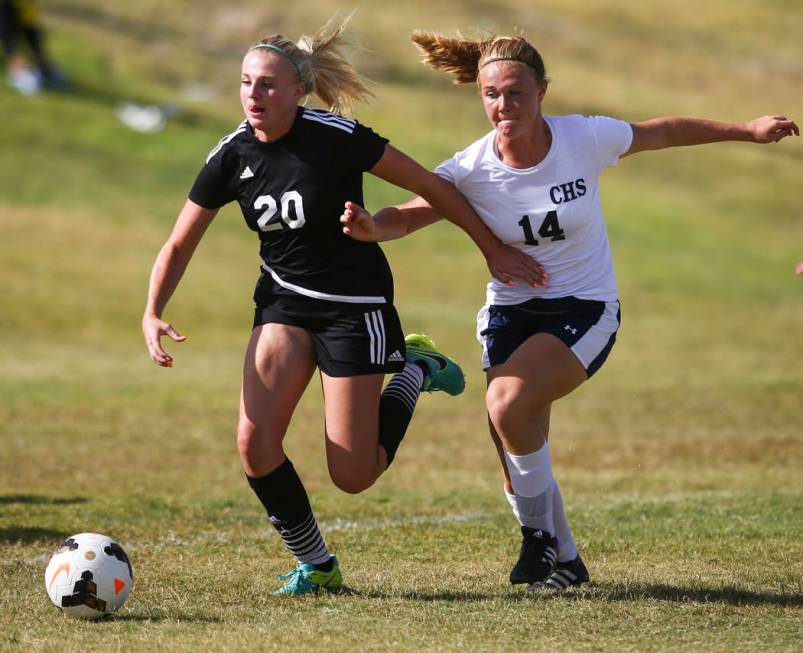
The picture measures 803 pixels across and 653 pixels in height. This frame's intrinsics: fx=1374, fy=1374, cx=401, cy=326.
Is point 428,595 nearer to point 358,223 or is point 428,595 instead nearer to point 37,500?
point 358,223

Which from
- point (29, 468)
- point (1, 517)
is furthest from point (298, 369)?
point (29, 468)

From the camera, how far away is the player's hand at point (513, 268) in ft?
20.8

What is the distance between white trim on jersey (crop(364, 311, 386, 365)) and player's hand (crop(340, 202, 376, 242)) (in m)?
0.41

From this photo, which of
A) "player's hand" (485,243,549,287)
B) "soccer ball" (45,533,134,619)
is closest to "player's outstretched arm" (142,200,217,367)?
"soccer ball" (45,533,134,619)

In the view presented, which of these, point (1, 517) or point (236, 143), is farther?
point (1, 517)

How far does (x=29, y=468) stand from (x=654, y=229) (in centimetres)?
1867

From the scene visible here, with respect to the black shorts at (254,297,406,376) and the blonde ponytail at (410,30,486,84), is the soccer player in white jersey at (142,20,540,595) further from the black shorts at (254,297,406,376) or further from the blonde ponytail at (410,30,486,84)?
the blonde ponytail at (410,30,486,84)

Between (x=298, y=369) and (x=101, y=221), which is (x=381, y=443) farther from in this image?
(x=101, y=221)

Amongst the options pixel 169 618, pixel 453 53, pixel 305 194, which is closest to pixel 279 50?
pixel 305 194

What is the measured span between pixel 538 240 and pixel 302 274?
3.64 ft

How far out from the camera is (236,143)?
6289 mm

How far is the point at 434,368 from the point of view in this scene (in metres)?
7.27

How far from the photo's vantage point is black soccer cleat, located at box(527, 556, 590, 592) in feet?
20.9

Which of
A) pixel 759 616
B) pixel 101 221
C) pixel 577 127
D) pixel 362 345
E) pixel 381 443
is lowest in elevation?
pixel 759 616
